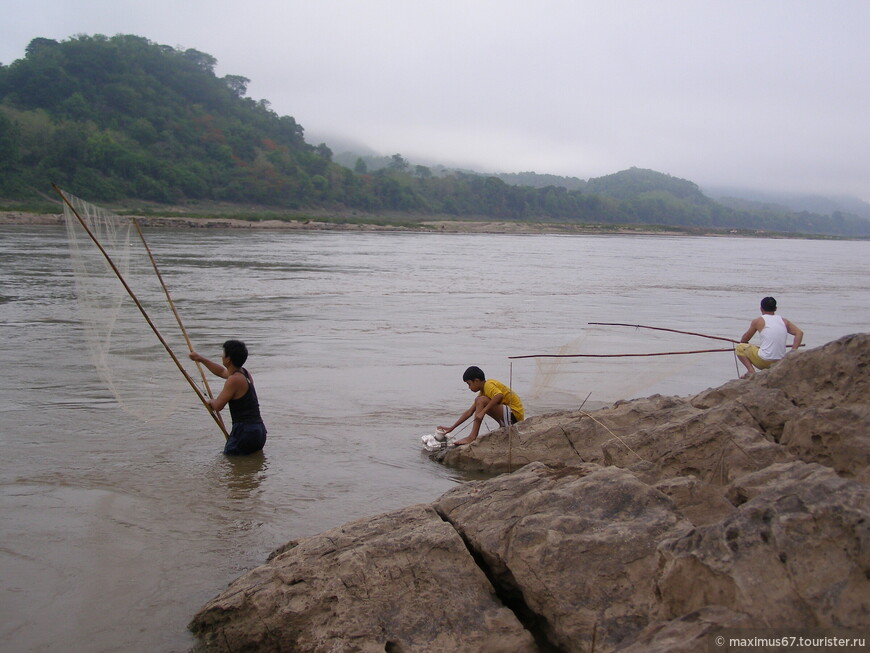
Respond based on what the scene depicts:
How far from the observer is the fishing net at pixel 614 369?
961 centimetres

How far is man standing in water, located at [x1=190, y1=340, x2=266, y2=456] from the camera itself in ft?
23.8

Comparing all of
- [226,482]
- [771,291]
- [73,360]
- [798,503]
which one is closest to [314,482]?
[226,482]

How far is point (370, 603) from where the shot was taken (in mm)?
3652

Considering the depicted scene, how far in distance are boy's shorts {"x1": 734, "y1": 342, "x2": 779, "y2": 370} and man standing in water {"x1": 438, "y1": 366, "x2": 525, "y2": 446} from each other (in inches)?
133

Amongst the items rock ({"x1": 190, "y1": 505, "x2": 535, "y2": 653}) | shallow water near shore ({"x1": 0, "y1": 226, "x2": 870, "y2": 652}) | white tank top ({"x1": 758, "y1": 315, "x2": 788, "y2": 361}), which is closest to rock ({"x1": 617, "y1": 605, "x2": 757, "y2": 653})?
rock ({"x1": 190, "y1": 505, "x2": 535, "y2": 653})

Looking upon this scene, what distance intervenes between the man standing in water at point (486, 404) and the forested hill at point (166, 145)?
197 feet

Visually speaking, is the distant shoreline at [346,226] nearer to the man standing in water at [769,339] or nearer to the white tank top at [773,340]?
the man standing in water at [769,339]

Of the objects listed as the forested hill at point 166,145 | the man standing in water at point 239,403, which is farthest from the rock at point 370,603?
the forested hill at point 166,145

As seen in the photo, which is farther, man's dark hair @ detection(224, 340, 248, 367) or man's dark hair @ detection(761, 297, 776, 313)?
man's dark hair @ detection(761, 297, 776, 313)

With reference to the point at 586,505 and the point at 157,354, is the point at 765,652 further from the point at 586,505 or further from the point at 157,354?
the point at 157,354

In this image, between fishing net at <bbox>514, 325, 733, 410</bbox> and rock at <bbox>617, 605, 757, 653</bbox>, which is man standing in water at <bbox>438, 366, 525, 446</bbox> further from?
rock at <bbox>617, 605, 757, 653</bbox>

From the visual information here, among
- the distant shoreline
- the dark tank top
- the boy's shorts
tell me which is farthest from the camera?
the distant shoreline

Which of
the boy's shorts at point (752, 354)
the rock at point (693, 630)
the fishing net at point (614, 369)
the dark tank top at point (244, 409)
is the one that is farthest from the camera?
the fishing net at point (614, 369)

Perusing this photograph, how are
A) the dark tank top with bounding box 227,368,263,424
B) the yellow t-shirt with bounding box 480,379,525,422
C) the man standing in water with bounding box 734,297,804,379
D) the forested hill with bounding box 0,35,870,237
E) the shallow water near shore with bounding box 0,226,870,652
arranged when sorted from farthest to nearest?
the forested hill with bounding box 0,35,870,237
the man standing in water with bounding box 734,297,804,379
the yellow t-shirt with bounding box 480,379,525,422
the dark tank top with bounding box 227,368,263,424
the shallow water near shore with bounding box 0,226,870,652
